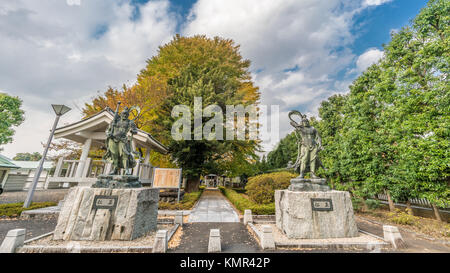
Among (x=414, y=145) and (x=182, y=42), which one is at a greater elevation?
(x=182, y=42)

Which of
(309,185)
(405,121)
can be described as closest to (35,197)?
(309,185)

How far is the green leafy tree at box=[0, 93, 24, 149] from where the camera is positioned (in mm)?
17781

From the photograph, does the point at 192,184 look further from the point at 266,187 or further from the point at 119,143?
the point at 119,143

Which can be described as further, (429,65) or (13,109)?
(13,109)

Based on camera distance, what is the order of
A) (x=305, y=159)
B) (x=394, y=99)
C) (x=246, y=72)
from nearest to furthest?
(x=305, y=159) < (x=394, y=99) < (x=246, y=72)

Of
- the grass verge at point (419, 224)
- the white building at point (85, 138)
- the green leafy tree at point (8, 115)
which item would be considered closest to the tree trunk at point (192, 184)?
the white building at point (85, 138)

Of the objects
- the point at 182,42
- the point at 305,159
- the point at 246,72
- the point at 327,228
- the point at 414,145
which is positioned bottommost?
the point at 327,228

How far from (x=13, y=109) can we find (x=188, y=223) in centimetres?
2599

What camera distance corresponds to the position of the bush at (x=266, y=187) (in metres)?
8.91

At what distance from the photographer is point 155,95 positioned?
12320 mm

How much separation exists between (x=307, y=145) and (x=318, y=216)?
94.2 inches

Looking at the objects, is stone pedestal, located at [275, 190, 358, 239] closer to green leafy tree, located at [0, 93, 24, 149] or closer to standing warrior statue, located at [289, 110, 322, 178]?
standing warrior statue, located at [289, 110, 322, 178]
